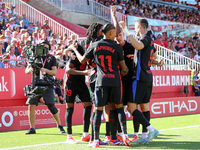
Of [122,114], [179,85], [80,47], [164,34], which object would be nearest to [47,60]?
[80,47]

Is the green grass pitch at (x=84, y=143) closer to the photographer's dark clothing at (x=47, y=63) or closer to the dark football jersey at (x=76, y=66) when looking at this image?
the dark football jersey at (x=76, y=66)

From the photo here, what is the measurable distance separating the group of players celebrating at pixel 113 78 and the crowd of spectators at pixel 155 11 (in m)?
17.8

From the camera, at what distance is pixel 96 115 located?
20.6 feet

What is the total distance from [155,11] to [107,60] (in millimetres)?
24815

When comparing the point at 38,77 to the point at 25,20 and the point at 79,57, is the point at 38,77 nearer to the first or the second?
the point at 79,57

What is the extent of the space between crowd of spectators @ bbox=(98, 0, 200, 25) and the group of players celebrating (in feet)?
58.4

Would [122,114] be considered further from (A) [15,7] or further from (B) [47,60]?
(A) [15,7]

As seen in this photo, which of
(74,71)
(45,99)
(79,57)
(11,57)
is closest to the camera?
(79,57)

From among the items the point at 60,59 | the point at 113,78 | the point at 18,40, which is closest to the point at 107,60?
the point at 113,78

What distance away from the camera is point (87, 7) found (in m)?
23.2

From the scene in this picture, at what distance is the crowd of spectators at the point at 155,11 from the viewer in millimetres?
25952

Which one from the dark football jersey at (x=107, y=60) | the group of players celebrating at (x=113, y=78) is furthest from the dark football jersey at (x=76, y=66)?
the dark football jersey at (x=107, y=60)

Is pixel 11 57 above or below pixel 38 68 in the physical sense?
above

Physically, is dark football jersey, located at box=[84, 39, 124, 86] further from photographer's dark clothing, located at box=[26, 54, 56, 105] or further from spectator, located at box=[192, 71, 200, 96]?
spectator, located at box=[192, 71, 200, 96]
